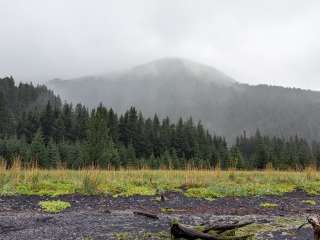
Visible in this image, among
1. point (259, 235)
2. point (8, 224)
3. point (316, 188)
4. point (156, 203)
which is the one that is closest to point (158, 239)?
point (259, 235)

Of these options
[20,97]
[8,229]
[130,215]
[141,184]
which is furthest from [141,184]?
[20,97]

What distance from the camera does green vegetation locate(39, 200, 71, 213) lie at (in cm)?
1330

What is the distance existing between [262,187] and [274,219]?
668cm

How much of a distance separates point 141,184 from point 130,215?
6.43m

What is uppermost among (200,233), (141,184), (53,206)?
(141,184)

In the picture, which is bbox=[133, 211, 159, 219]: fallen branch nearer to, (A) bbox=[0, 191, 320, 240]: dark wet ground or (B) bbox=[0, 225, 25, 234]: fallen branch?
(A) bbox=[0, 191, 320, 240]: dark wet ground

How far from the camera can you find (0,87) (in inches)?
5773

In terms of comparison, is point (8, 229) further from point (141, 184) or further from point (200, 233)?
point (141, 184)

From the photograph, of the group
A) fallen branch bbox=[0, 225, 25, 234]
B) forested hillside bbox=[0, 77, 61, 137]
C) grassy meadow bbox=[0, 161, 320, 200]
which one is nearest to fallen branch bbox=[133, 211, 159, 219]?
fallen branch bbox=[0, 225, 25, 234]

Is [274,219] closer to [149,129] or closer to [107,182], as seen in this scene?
[107,182]

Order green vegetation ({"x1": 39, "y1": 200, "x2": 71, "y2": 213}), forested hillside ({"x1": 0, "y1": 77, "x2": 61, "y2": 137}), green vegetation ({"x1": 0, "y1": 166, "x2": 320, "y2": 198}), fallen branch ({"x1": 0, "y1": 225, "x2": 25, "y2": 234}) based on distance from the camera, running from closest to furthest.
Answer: fallen branch ({"x1": 0, "y1": 225, "x2": 25, "y2": 234}) < green vegetation ({"x1": 39, "y1": 200, "x2": 71, "y2": 213}) < green vegetation ({"x1": 0, "y1": 166, "x2": 320, "y2": 198}) < forested hillside ({"x1": 0, "y1": 77, "x2": 61, "y2": 137})

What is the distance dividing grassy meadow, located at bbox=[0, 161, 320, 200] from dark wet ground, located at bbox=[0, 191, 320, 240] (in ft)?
2.29

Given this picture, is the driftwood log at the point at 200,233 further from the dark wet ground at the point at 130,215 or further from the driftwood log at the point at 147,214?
the driftwood log at the point at 147,214

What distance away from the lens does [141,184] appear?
1850cm
